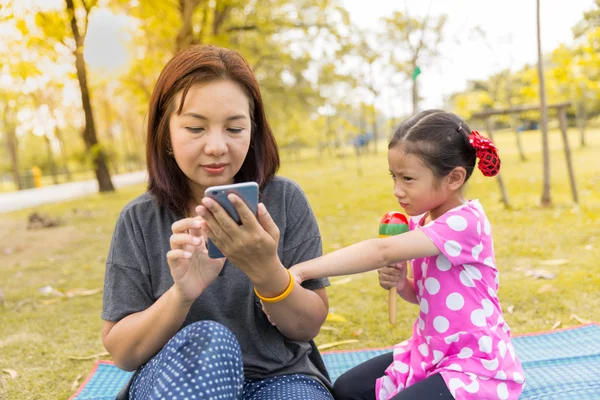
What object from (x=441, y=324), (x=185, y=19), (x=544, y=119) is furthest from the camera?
(x=185, y=19)

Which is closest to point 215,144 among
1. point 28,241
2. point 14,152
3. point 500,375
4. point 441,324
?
point 441,324

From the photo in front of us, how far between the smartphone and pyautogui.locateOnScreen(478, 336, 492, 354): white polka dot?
0.90m

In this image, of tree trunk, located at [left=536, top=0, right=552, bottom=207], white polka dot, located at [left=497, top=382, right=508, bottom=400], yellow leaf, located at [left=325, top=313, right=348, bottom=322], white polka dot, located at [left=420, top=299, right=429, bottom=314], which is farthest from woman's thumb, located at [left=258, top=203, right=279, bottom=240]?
tree trunk, located at [left=536, top=0, right=552, bottom=207]

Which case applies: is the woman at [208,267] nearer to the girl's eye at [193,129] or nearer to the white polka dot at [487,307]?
the girl's eye at [193,129]

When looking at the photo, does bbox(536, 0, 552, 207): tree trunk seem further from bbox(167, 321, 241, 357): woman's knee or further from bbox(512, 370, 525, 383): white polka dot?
bbox(167, 321, 241, 357): woman's knee

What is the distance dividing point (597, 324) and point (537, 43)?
4655 mm

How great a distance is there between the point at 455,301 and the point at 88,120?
1346 cm

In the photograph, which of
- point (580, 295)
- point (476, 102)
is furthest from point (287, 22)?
point (580, 295)

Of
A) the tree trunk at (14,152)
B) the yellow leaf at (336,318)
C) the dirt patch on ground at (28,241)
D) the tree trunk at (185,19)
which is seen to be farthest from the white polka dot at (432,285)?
the tree trunk at (14,152)

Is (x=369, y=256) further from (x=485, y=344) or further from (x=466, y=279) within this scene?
(x=485, y=344)

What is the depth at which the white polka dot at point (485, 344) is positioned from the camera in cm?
171

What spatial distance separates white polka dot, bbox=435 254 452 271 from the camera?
1773 mm

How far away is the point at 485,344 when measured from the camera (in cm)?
171

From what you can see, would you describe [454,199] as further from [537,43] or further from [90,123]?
[90,123]
